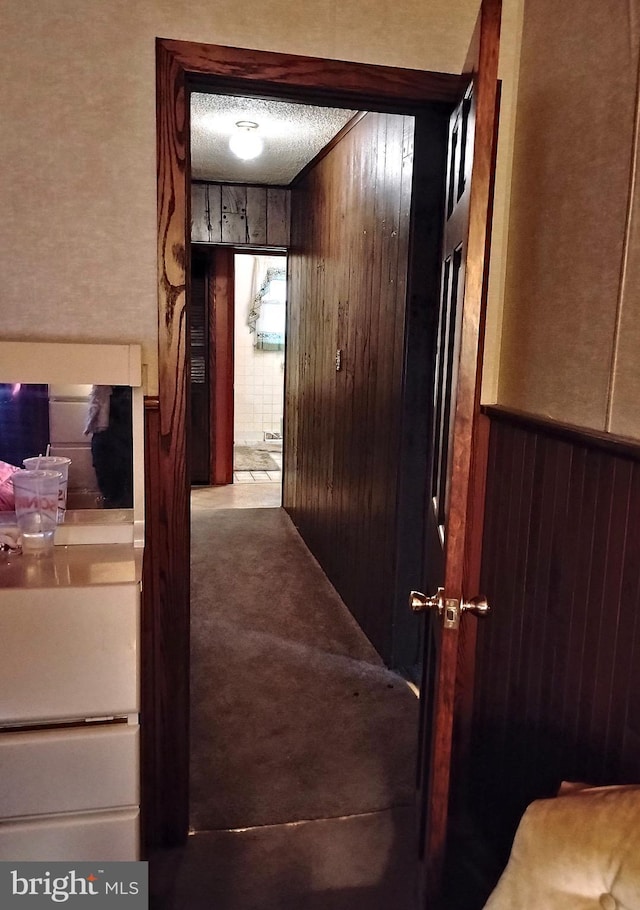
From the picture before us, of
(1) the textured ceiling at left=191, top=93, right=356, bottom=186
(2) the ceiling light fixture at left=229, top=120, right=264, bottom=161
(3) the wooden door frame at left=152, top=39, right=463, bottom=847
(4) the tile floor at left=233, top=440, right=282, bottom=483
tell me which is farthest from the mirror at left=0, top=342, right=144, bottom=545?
(4) the tile floor at left=233, top=440, right=282, bottom=483

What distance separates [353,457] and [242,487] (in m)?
3.04

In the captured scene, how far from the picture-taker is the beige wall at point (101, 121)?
1581 millimetres

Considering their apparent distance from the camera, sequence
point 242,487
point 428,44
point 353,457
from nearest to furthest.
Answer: point 428,44
point 353,457
point 242,487

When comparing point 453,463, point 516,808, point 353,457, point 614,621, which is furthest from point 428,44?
point 353,457

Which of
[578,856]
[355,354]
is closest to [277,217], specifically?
[355,354]

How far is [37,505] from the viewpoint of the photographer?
5.19 feet

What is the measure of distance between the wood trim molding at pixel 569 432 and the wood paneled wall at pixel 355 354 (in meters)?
1.17

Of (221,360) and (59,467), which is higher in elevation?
(221,360)

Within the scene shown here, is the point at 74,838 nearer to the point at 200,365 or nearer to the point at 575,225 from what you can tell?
the point at 575,225

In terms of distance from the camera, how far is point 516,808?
5.44ft

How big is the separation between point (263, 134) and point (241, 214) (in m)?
1.44

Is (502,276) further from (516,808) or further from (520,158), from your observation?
(516,808)

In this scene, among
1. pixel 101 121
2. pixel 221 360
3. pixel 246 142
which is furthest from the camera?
pixel 221 360

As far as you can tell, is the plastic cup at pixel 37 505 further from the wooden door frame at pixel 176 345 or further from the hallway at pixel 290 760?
the hallway at pixel 290 760
